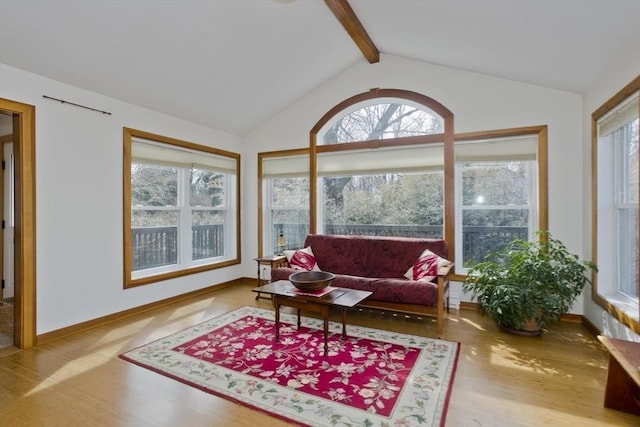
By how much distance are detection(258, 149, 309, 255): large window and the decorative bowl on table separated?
1.97 metres

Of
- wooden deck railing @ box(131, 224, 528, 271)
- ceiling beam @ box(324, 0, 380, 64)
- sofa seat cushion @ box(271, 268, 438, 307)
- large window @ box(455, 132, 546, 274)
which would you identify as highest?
ceiling beam @ box(324, 0, 380, 64)

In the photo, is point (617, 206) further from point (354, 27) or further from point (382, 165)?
point (354, 27)

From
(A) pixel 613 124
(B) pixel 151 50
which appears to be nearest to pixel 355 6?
(B) pixel 151 50

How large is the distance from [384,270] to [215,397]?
2.40 m

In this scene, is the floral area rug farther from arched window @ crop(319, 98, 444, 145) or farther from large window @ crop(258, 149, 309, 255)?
arched window @ crop(319, 98, 444, 145)

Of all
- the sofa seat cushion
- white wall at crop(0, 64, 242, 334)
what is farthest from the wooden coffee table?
white wall at crop(0, 64, 242, 334)

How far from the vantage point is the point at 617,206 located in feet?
9.65

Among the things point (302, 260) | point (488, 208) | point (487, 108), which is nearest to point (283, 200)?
point (302, 260)

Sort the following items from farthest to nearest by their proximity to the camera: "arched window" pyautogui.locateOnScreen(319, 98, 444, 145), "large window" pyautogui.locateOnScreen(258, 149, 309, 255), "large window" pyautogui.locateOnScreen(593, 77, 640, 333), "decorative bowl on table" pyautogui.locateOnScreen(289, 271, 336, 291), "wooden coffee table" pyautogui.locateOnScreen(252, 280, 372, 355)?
"large window" pyautogui.locateOnScreen(258, 149, 309, 255) < "arched window" pyautogui.locateOnScreen(319, 98, 444, 145) < "decorative bowl on table" pyautogui.locateOnScreen(289, 271, 336, 291) < "wooden coffee table" pyautogui.locateOnScreen(252, 280, 372, 355) < "large window" pyautogui.locateOnScreen(593, 77, 640, 333)

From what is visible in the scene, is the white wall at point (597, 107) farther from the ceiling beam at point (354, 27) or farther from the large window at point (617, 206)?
the ceiling beam at point (354, 27)

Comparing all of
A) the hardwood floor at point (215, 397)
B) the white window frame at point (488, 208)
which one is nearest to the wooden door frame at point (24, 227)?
the hardwood floor at point (215, 397)

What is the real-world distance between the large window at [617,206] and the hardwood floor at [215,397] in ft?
1.61

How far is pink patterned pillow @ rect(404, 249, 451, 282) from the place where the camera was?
3442 millimetres

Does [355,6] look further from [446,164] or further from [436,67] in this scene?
[446,164]
